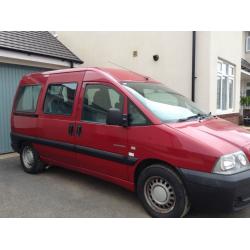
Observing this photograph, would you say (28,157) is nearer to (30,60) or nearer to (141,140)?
(141,140)

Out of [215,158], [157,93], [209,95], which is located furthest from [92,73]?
[209,95]

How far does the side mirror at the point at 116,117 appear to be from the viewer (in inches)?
150

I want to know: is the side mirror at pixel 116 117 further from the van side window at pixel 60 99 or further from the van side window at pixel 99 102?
the van side window at pixel 60 99

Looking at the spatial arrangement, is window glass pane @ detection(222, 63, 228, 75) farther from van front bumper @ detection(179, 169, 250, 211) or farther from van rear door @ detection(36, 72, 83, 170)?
van front bumper @ detection(179, 169, 250, 211)

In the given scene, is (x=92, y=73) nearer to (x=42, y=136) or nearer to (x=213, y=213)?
(x=42, y=136)

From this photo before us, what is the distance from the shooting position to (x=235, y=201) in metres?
3.19

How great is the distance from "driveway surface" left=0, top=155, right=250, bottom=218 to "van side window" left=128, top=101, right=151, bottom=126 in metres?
1.26

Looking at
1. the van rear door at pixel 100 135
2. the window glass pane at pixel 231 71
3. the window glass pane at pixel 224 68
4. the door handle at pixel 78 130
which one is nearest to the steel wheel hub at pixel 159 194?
the van rear door at pixel 100 135

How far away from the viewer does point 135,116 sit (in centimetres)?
384

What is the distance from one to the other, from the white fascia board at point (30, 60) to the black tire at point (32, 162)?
2.88 meters

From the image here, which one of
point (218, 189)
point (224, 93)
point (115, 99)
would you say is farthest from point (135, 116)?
point (224, 93)

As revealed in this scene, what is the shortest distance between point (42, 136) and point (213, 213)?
10.9 feet

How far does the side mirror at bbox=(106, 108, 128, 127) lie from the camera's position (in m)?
3.80
